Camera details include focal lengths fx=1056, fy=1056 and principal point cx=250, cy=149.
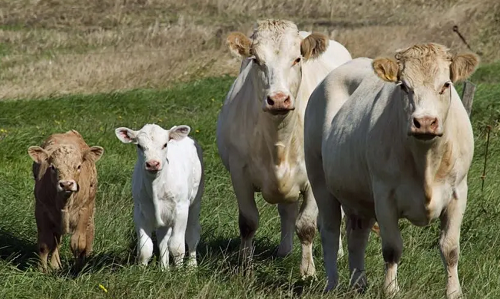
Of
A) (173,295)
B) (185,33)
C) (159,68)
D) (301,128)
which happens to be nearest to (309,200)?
(301,128)

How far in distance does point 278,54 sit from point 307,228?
1.61 metres

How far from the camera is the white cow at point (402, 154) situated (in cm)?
700

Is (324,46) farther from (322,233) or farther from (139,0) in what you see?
(139,0)

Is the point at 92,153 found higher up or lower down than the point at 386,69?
lower down

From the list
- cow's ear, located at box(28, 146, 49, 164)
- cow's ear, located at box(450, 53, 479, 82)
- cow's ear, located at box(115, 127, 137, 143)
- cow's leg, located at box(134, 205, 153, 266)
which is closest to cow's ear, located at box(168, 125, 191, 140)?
cow's ear, located at box(115, 127, 137, 143)

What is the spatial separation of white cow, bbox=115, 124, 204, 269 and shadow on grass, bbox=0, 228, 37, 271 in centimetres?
104

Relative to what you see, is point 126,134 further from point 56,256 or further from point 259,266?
point 259,266

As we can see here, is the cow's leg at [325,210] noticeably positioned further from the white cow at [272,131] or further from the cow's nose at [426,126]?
the cow's nose at [426,126]

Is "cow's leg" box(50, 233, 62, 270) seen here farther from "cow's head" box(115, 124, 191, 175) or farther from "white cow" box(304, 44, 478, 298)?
"white cow" box(304, 44, 478, 298)

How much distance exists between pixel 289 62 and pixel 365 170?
5.15ft

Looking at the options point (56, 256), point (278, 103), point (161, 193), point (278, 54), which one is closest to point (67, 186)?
point (56, 256)

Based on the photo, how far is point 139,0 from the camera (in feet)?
141

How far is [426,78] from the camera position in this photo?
6957mm

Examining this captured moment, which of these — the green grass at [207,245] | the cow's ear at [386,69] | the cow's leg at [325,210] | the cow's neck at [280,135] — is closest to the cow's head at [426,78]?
the cow's ear at [386,69]
